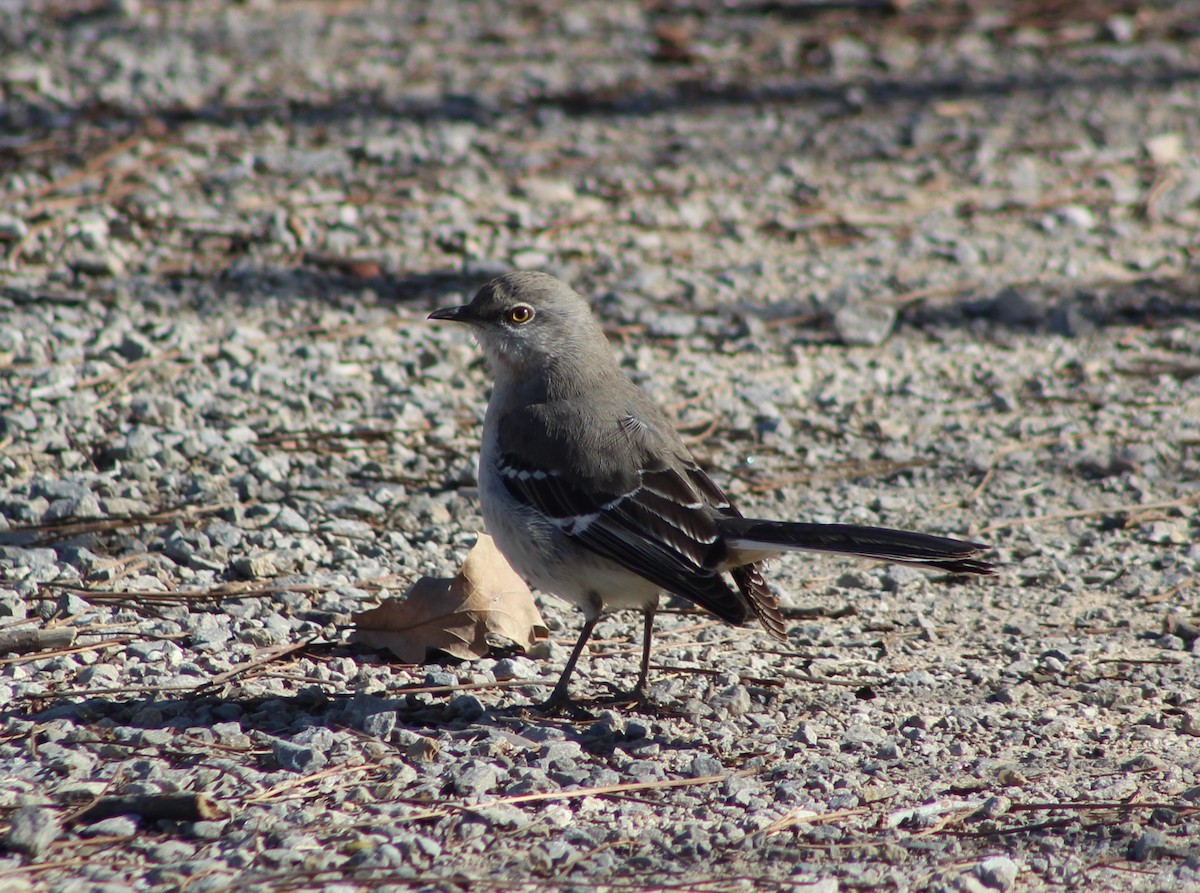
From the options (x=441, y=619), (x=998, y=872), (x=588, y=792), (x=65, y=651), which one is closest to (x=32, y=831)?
(x=65, y=651)

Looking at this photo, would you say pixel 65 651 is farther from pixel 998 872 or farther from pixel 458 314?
pixel 998 872

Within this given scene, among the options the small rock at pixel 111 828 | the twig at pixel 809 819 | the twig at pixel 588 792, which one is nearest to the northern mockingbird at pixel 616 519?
the twig at pixel 588 792

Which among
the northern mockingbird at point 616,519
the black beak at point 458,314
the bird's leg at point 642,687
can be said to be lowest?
the bird's leg at point 642,687

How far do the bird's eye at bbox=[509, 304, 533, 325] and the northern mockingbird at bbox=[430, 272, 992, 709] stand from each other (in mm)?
160

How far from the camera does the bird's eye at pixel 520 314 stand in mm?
5395

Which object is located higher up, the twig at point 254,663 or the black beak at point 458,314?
the black beak at point 458,314

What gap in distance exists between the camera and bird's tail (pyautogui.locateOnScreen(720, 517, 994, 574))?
416cm

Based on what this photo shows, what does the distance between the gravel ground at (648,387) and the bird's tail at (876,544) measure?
54 cm

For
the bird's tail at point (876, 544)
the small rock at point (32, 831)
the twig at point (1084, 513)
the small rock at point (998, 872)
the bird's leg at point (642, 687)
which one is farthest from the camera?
the twig at point (1084, 513)

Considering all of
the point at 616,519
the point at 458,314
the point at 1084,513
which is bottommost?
the point at 1084,513

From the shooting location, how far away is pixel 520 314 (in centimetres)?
541

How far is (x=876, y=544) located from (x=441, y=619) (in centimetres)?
146

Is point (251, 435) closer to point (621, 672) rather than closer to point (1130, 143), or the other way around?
point (621, 672)

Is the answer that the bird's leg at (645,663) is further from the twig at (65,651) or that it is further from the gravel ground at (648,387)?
the twig at (65,651)
